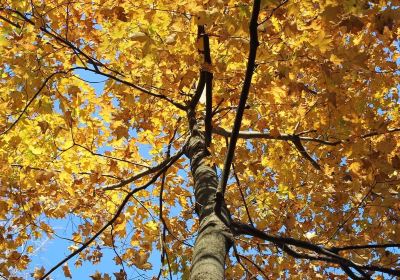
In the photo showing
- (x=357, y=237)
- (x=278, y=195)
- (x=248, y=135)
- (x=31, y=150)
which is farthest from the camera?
(x=278, y=195)

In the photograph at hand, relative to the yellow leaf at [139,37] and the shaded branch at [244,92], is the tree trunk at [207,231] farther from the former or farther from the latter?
the yellow leaf at [139,37]

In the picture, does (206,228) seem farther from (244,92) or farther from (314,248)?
(244,92)

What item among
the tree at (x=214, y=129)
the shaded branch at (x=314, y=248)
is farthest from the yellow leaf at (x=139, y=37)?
the shaded branch at (x=314, y=248)

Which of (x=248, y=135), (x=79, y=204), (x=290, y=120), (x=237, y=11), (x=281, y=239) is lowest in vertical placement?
(x=281, y=239)

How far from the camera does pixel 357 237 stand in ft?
19.9

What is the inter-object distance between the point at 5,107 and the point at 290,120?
4.08 metres

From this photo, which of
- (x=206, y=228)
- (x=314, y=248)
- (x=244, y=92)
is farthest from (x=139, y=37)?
(x=314, y=248)

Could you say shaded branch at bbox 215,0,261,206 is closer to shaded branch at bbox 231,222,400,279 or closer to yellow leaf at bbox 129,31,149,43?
shaded branch at bbox 231,222,400,279

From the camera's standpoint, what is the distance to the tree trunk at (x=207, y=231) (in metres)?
2.85

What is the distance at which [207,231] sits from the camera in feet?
10.8

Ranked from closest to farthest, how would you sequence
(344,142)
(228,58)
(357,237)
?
(344,142) < (228,58) < (357,237)

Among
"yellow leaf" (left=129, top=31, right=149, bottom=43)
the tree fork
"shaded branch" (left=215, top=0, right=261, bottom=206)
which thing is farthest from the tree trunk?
"yellow leaf" (left=129, top=31, right=149, bottom=43)

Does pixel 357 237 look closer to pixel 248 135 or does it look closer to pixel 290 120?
pixel 290 120

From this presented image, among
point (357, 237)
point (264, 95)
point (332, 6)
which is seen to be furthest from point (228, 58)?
point (357, 237)
